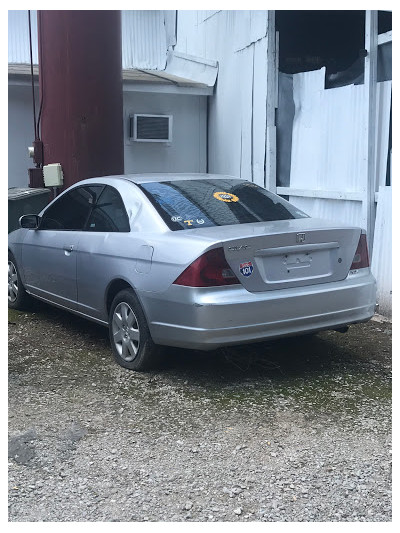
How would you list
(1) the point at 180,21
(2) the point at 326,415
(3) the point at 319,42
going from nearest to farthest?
1. (2) the point at 326,415
2. (3) the point at 319,42
3. (1) the point at 180,21

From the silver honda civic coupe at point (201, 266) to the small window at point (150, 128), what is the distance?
4.90 m

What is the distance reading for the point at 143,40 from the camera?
44.7 ft

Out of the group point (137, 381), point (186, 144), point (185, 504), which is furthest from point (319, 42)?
point (185, 504)

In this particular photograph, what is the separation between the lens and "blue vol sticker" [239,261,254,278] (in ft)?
15.3

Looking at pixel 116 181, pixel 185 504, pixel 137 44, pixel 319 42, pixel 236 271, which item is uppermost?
pixel 137 44

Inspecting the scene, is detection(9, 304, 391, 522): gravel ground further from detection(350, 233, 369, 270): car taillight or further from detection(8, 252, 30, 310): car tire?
detection(8, 252, 30, 310): car tire

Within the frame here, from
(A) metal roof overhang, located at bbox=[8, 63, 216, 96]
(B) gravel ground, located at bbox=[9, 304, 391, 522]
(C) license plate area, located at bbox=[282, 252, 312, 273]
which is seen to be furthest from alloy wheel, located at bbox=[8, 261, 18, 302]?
(A) metal roof overhang, located at bbox=[8, 63, 216, 96]

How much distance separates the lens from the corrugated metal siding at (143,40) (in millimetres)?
13500

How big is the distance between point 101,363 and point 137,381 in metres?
0.61

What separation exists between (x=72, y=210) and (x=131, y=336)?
167 centimetres

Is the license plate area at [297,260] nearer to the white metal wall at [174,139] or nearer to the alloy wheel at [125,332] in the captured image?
the alloy wheel at [125,332]

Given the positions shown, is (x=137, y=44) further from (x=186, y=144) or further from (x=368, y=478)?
(x=368, y=478)

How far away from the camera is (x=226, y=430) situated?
418 cm

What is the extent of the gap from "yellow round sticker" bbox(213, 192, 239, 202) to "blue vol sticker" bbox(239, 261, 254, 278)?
37.3 inches
